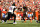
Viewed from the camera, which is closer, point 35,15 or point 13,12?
point 13,12

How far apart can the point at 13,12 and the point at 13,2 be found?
627 millimetres

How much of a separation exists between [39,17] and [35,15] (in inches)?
10.5

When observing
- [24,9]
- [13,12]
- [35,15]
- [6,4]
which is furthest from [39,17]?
[6,4]

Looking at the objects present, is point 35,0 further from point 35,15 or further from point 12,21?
point 12,21

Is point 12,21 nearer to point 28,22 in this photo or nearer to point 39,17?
point 28,22

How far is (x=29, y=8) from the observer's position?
16.9 ft

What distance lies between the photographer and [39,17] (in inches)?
203

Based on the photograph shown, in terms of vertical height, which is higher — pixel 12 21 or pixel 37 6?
pixel 37 6

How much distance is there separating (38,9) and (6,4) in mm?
1932

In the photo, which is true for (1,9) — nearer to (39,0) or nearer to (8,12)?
(8,12)

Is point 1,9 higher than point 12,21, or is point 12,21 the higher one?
point 1,9

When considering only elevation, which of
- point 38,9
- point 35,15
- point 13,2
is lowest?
point 35,15

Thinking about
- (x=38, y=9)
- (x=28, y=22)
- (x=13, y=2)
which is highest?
(x=13, y=2)

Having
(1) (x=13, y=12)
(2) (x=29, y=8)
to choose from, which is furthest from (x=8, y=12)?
(2) (x=29, y=8)
